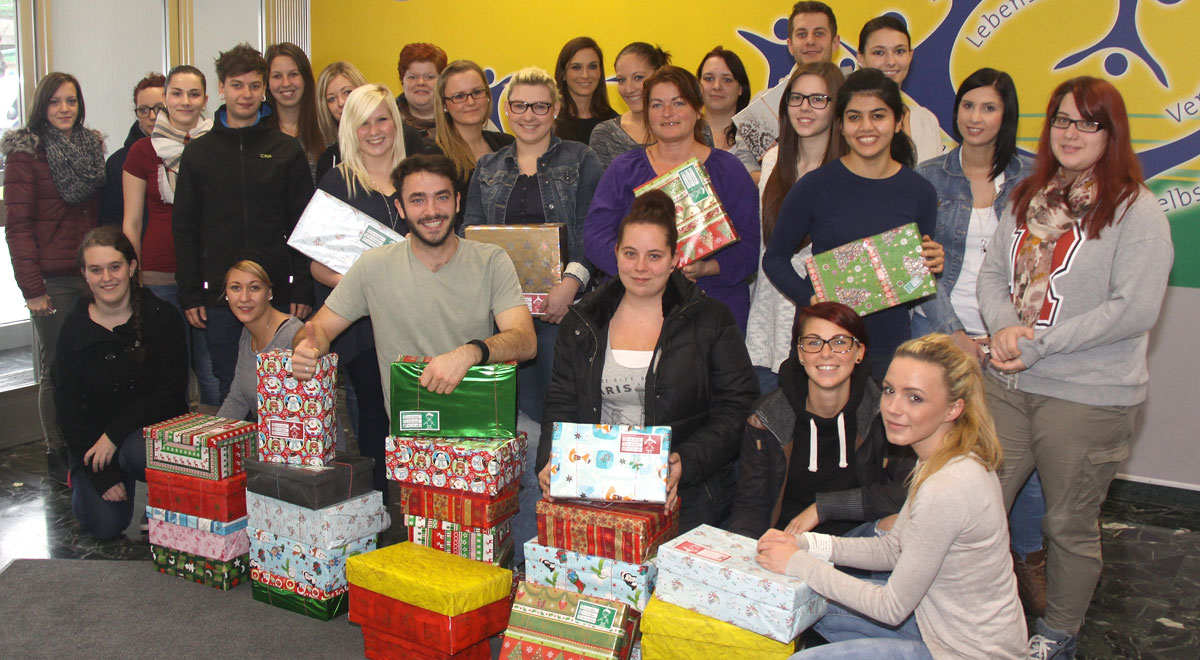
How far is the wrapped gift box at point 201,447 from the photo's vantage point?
138 inches

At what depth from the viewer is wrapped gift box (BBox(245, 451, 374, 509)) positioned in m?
3.24

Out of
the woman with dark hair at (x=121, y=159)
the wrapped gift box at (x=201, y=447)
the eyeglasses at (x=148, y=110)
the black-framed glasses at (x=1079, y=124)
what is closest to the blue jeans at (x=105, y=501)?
the wrapped gift box at (x=201, y=447)

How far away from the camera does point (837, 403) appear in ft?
9.12

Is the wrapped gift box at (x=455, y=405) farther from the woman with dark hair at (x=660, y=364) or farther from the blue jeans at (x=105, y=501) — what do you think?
the blue jeans at (x=105, y=501)

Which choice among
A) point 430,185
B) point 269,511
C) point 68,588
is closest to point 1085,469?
point 430,185

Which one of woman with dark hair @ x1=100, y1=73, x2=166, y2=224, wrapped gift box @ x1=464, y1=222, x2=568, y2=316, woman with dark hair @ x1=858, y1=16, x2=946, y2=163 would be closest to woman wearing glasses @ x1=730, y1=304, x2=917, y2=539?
wrapped gift box @ x1=464, y1=222, x2=568, y2=316

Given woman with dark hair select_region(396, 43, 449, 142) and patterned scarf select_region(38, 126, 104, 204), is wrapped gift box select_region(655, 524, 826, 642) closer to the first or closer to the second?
woman with dark hair select_region(396, 43, 449, 142)

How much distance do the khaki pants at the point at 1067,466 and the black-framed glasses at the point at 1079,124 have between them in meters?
0.77

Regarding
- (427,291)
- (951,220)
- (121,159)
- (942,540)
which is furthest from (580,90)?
(942,540)

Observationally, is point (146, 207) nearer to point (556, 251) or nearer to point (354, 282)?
point (354, 282)

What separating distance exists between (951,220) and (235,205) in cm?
285

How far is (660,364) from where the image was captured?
2.97 meters

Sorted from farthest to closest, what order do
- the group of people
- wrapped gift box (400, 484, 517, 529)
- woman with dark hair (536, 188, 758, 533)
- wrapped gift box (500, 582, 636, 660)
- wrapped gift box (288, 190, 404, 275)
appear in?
wrapped gift box (288, 190, 404, 275) < wrapped gift box (400, 484, 517, 529) < woman with dark hair (536, 188, 758, 533) < wrapped gift box (500, 582, 636, 660) < the group of people

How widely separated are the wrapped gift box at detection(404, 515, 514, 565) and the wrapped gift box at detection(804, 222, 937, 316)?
1336mm
